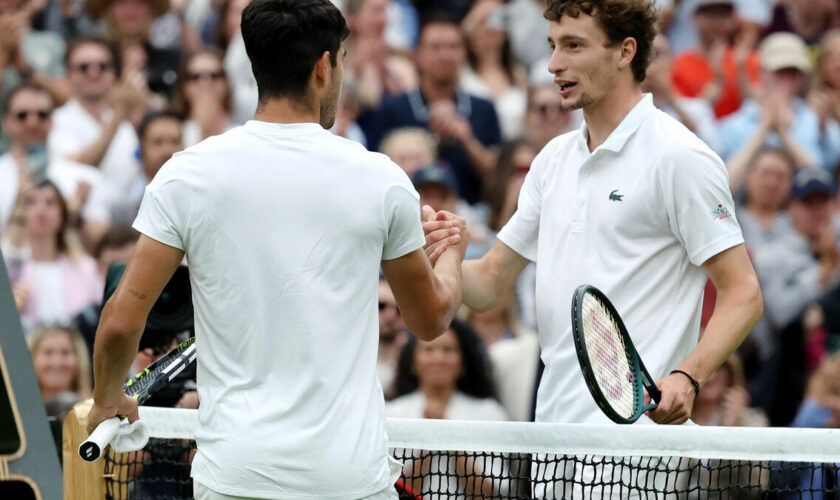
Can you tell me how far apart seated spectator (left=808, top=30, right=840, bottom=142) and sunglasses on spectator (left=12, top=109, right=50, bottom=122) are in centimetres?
470

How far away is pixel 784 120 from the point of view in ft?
25.6

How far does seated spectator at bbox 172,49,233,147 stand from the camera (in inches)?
306

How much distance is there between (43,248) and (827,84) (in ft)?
16.0

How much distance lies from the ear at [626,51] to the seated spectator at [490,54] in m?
4.49

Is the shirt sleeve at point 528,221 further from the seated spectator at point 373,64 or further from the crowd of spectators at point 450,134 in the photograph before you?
the seated spectator at point 373,64

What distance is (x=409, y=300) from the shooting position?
2924mm

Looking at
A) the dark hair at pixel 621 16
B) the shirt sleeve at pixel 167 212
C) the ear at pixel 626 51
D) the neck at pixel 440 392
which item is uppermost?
the dark hair at pixel 621 16

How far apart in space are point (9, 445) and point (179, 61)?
4.83 metres

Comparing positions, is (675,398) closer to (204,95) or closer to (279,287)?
(279,287)

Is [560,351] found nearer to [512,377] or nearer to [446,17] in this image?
[512,377]

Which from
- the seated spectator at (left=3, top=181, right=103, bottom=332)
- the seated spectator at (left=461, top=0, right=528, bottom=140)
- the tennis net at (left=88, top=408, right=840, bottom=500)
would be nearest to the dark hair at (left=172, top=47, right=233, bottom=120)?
the seated spectator at (left=3, top=181, right=103, bottom=332)

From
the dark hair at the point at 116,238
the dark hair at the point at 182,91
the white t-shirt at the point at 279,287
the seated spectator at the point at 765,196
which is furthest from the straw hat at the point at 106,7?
the white t-shirt at the point at 279,287

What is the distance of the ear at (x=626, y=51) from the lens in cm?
365

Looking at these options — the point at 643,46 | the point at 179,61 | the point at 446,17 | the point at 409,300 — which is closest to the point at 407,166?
the point at 446,17
